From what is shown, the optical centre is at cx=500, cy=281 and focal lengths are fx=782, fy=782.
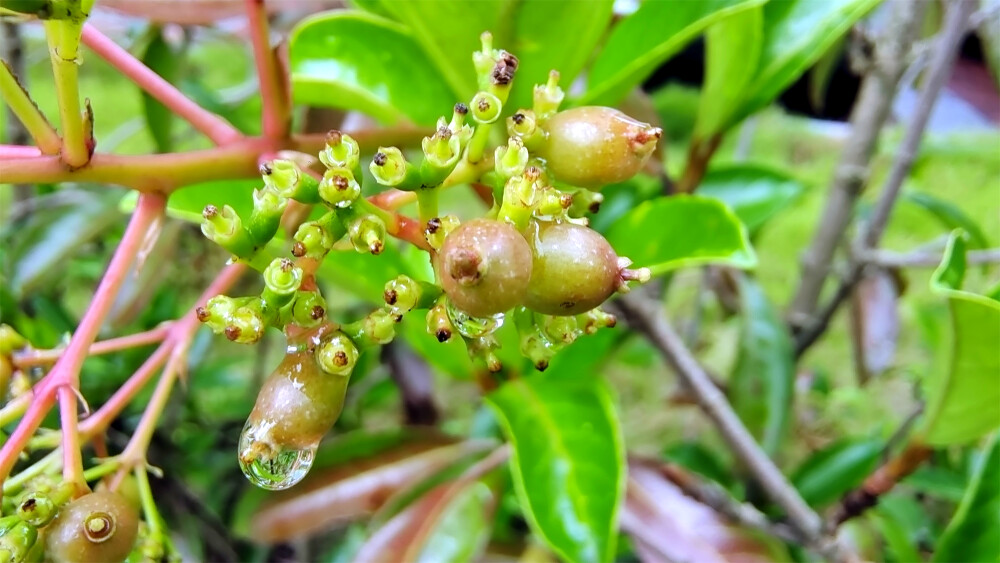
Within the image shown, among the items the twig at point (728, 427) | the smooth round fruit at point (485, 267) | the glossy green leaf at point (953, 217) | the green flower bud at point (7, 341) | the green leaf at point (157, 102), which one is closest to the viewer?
the smooth round fruit at point (485, 267)

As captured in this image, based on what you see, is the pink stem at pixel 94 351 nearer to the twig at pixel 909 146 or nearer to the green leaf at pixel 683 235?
the green leaf at pixel 683 235

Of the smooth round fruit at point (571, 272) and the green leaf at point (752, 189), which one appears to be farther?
the green leaf at point (752, 189)

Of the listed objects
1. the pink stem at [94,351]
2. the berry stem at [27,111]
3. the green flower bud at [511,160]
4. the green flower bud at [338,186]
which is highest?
the green flower bud at [511,160]

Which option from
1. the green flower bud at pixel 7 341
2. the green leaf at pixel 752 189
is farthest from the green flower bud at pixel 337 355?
the green leaf at pixel 752 189

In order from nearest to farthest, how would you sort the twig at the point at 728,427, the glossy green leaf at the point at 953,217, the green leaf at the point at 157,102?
1. the twig at the point at 728,427
2. the green leaf at the point at 157,102
3. the glossy green leaf at the point at 953,217

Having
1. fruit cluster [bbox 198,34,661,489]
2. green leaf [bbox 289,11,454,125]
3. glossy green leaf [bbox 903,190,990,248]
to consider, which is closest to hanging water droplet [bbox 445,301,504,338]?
fruit cluster [bbox 198,34,661,489]

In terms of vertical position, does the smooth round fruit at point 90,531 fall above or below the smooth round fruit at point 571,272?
below

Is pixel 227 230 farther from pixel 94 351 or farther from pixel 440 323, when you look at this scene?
pixel 94 351
